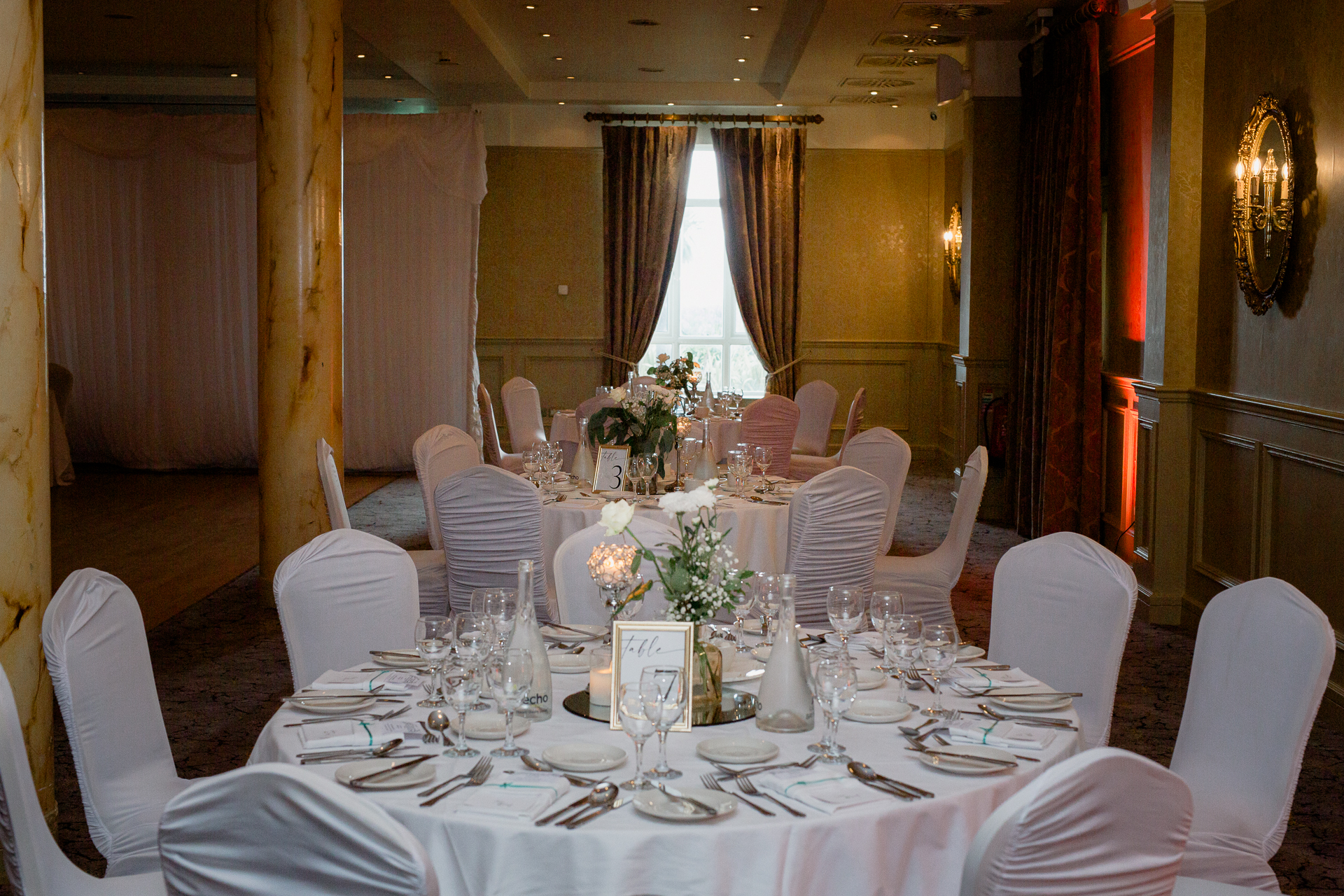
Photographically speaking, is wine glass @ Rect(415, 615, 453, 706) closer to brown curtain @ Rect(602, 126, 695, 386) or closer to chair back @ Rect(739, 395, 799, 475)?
chair back @ Rect(739, 395, 799, 475)

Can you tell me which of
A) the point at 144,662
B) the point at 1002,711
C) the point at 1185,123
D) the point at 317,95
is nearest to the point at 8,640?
the point at 144,662

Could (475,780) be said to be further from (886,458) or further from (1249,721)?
(886,458)

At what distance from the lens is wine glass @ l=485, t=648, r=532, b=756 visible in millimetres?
2062

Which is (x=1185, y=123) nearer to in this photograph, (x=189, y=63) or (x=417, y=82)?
(x=417, y=82)

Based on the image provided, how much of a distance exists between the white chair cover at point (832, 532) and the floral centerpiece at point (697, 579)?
5.84 feet

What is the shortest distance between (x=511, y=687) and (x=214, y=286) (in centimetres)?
1002

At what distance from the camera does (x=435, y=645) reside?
227 centimetres

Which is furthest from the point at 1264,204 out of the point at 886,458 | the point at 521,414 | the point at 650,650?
the point at 521,414

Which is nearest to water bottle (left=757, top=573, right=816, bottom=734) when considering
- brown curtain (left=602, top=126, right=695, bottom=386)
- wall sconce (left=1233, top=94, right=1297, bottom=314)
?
wall sconce (left=1233, top=94, right=1297, bottom=314)

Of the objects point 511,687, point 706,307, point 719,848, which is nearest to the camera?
point 719,848

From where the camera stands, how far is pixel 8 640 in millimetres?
3371

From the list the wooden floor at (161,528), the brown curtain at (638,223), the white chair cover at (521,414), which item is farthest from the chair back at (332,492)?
the brown curtain at (638,223)

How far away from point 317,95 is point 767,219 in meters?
6.45

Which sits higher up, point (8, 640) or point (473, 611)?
point (473, 611)
